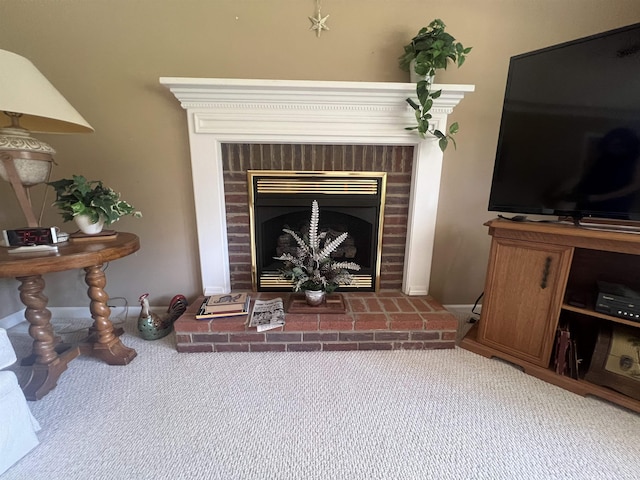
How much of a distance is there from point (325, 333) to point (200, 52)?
5.69 feet

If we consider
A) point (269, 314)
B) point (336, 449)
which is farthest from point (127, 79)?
point (336, 449)

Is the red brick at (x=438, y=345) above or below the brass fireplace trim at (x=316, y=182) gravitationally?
below

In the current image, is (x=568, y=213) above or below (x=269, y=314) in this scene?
above

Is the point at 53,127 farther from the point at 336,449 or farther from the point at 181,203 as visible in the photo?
the point at 336,449

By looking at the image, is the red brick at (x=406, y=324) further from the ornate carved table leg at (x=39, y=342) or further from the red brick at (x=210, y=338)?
the ornate carved table leg at (x=39, y=342)

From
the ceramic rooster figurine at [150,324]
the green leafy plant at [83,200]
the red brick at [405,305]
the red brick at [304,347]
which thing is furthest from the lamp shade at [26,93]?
the red brick at [405,305]

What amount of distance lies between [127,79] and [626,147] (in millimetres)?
2459

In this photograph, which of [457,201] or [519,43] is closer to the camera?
[519,43]

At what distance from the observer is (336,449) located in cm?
91

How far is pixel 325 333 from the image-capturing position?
4.62ft

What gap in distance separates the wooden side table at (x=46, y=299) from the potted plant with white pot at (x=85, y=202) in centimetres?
11

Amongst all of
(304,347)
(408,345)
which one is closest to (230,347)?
(304,347)

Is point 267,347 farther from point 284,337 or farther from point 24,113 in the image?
point 24,113

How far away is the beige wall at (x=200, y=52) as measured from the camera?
142 cm
